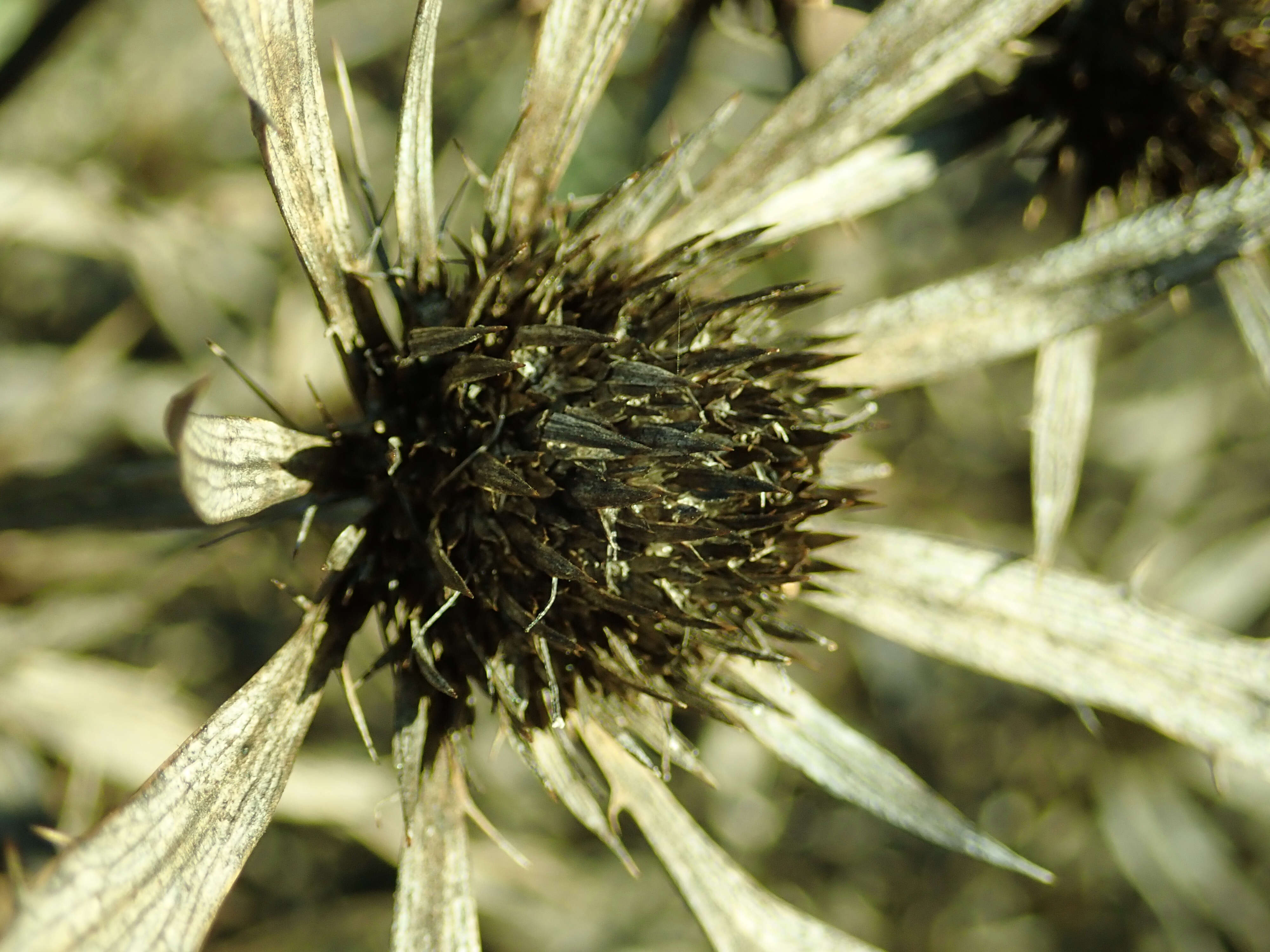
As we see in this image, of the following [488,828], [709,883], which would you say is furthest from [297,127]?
[709,883]

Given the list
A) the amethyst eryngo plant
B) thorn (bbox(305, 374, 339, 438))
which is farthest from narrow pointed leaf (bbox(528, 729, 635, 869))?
thorn (bbox(305, 374, 339, 438))

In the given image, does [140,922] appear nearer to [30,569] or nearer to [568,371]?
[568,371]

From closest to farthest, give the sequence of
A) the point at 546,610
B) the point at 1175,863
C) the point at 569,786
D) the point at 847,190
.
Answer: the point at 546,610
the point at 569,786
the point at 847,190
the point at 1175,863

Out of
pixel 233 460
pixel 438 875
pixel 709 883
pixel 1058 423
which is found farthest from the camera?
pixel 1058 423

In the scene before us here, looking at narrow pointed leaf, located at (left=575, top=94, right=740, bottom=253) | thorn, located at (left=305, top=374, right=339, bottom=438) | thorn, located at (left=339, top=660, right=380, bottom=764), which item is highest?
narrow pointed leaf, located at (left=575, top=94, right=740, bottom=253)

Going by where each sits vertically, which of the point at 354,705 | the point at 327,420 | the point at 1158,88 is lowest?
the point at 354,705

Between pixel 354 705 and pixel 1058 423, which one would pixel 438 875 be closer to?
pixel 354 705

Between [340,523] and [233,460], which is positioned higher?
[233,460]

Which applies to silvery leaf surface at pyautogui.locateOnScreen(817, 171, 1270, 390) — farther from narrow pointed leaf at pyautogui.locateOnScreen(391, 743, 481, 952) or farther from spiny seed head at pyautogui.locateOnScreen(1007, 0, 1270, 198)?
narrow pointed leaf at pyautogui.locateOnScreen(391, 743, 481, 952)
